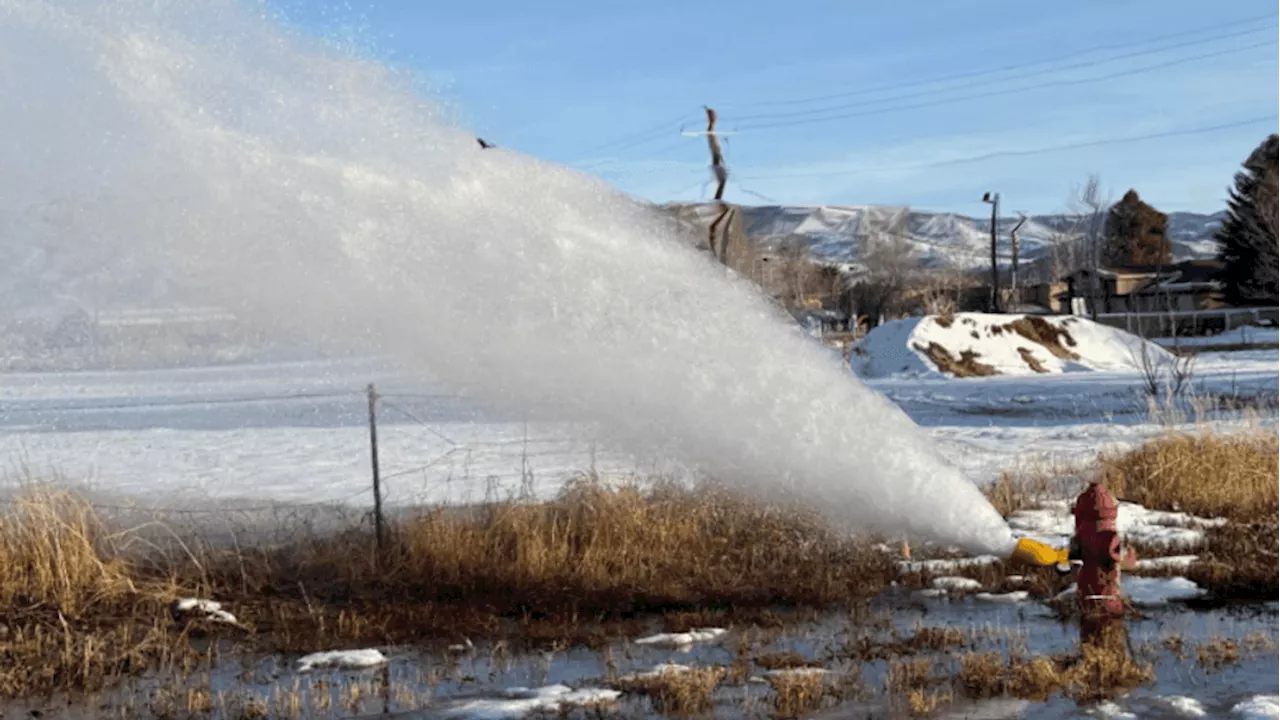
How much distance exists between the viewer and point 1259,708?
6.13 meters

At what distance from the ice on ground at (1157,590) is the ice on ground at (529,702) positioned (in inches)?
154

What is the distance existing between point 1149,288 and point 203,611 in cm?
8521

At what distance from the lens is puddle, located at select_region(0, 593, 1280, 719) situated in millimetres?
6477

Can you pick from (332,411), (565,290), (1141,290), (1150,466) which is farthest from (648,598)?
(1141,290)

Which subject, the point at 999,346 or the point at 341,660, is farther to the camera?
the point at 999,346

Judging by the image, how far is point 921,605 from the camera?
8.88m

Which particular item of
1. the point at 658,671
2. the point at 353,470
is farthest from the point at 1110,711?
the point at 353,470

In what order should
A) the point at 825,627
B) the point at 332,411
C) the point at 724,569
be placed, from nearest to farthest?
1. the point at 825,627
2. the point at 724,569
3. the point at 332,411

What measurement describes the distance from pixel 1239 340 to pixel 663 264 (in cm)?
4213

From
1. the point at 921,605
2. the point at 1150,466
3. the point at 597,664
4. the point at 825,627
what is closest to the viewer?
the point at 597,664

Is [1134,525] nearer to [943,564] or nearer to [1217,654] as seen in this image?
[943,564]

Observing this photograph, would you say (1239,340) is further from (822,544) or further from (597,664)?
(597,664)

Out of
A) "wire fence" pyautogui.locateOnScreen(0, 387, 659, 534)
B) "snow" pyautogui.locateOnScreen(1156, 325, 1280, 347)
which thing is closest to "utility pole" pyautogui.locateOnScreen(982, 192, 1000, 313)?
"snow" pyautogui.locateOnScreen(1156, 325, 1280, 347)

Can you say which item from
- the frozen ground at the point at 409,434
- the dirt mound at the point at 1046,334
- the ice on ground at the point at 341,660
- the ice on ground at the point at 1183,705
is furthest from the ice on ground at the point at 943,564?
the dirt mound at the point at 1046,334
